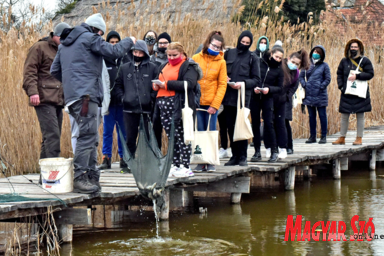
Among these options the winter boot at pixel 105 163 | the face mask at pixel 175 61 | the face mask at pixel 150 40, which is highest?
the face mask at pixel 150 40

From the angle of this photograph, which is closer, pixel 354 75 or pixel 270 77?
pixel 270 77

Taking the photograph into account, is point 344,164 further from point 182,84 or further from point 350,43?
point 182,84

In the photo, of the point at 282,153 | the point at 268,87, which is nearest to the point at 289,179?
the point at 282,153

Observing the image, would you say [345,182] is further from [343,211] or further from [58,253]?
[58,253]

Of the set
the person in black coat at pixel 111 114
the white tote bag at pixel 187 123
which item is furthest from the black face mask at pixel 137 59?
the white tote bag at pixel 187 123

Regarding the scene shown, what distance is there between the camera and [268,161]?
26.9ft

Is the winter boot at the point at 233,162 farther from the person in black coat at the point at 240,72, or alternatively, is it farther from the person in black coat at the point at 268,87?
the person in black coat at the point at 268,87

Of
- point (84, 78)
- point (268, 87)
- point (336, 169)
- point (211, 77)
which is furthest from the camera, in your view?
point (336, 169)

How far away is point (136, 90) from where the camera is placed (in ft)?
22.5

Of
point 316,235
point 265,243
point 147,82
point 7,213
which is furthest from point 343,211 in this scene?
point 7,213

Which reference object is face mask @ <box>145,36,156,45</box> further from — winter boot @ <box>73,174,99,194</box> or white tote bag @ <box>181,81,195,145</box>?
winter boot @ <box>73,174,99,194</box>

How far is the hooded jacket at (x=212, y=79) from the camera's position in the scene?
676cm

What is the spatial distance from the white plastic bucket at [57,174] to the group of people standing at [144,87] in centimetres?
10

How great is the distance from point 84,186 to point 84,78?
→ 0.93 m
